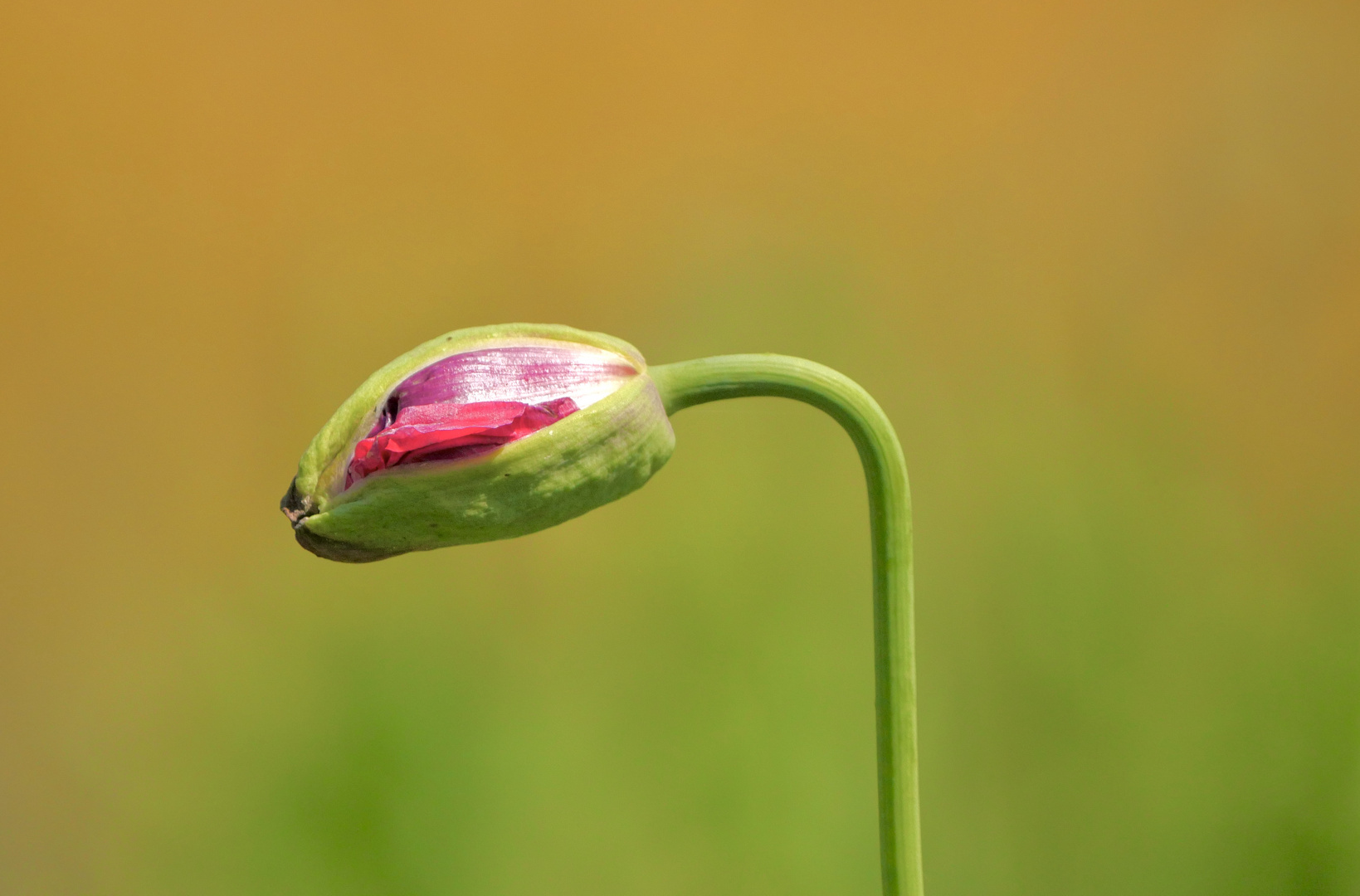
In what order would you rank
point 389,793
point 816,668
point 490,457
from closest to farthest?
point 490,457 < point 389,793 < point 816,668

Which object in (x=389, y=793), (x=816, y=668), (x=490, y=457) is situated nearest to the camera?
(x=490, y=457)

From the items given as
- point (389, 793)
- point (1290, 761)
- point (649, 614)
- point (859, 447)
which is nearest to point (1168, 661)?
point (1290, 761)

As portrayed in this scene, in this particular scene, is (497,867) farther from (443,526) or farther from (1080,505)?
(443,526)
